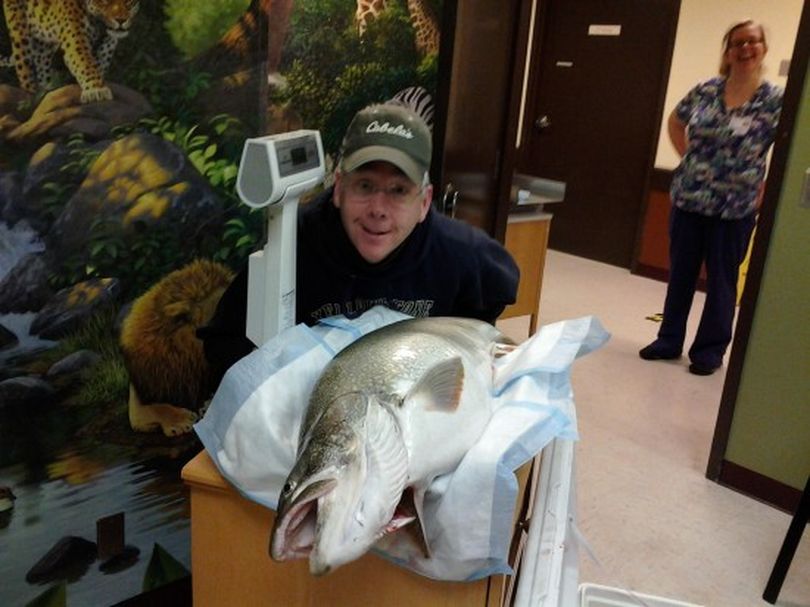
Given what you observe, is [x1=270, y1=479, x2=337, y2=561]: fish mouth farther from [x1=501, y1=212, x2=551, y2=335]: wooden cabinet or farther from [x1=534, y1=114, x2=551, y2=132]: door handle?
[x1=534, y1=114, x2=551, y2=132]: door handle

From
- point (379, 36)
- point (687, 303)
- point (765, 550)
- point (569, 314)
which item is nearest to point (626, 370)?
point (687, 303)

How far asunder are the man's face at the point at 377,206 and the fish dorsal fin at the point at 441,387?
47 centimetres

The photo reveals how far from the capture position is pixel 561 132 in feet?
17.8

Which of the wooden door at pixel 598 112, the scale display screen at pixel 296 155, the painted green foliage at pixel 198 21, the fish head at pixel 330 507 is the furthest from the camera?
the wooden door at pixel 598 112

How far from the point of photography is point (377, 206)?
1260 millimetres

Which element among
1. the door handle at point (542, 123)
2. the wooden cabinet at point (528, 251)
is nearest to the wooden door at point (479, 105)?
the wooden cabinet at point (528, 251)

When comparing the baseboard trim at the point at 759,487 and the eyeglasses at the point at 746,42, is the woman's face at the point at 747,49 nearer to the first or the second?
the eyeglasses at the point at 746,42

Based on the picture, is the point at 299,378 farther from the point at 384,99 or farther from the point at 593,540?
the point at 593,540

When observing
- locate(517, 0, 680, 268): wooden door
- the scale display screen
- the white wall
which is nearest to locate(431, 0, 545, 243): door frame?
the scale display screen

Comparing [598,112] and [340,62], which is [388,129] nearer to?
[340,62]

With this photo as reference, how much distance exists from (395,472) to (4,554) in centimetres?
103

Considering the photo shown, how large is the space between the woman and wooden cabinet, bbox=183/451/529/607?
262 cm

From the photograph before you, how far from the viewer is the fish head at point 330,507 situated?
0.70 m

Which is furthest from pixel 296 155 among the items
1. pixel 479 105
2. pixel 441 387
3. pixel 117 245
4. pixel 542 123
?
pixel 542 123
